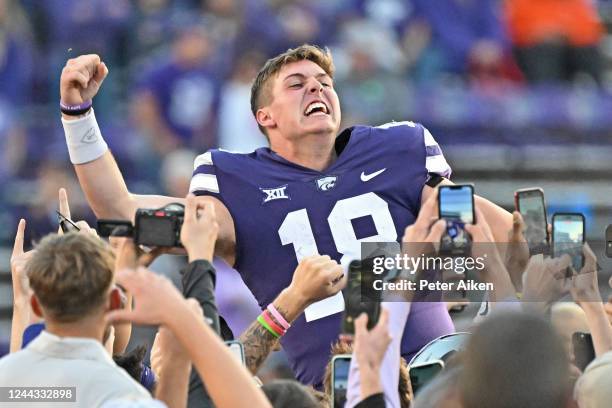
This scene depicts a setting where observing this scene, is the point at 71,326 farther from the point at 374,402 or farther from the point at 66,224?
the point at 66,224

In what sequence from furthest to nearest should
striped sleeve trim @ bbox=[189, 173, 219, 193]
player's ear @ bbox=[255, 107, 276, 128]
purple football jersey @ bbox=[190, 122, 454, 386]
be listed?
1. player's ear @ bbox=[255, 107, 276, 128]
2. striped sleeve trim @ bbox=[189, 173, 219, 193]
3. purple football jersey @ bbox=[190, 122, 454, 386]

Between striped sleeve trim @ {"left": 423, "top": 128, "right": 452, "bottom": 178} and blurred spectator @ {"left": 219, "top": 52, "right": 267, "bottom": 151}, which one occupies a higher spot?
blurred spectator @ {"left": 219, "top": 52, "right": 267, "bottom": 151}

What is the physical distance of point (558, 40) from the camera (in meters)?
10.2

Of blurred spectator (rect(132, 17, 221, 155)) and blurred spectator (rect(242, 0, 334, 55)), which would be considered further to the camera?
blurred spectator (rect(242, 0, 334, 55))

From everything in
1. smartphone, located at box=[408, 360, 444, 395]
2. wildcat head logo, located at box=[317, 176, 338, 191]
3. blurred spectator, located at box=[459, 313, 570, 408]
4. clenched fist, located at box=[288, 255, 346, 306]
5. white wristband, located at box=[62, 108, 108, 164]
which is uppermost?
white wristband, located at box=[62, 108, 108, 164]

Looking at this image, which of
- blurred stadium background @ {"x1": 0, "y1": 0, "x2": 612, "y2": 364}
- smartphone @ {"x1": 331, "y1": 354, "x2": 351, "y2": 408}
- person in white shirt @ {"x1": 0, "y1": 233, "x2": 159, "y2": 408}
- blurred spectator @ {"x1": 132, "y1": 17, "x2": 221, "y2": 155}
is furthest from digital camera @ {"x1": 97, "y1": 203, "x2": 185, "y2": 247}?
blurred spectator @ {"x1": 132, "y1": 17, "x2": 221, "y2": 155}

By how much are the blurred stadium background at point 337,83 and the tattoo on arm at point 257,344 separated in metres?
4.51

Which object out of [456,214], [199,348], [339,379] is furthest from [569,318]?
[199,348]

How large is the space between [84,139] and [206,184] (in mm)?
503

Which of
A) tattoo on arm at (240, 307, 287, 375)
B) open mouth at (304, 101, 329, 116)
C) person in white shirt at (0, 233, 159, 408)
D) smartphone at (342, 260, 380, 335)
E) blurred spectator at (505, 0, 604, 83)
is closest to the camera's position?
person in white shirt at (0, 233, 159, 408)

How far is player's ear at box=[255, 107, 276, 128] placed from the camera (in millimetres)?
5526

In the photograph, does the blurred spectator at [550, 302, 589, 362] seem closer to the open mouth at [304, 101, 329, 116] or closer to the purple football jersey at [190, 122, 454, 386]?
the purple football jersey at [190, 122, 454, 386]

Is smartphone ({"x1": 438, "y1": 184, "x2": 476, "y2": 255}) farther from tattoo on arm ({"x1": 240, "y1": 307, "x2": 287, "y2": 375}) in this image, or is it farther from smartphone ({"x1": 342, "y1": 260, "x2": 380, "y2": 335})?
tattoo on arm ({"x1": 240, "y1": 307, "x2": 287, "y2": 375})

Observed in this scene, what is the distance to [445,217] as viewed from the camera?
389 centimetres
